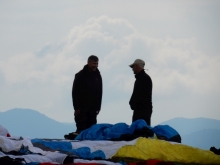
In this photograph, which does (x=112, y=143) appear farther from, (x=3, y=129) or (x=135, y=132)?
(x=3, y=129)

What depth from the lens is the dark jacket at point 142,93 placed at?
1030cm

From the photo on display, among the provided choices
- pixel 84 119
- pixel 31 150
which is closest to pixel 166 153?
pixel 31 150

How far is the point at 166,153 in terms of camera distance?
305 inches

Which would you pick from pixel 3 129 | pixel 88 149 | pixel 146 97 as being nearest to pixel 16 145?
pixel 88 149

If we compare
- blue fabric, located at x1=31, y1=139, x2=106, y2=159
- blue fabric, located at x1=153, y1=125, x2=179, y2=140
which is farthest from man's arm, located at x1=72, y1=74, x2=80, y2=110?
blue fabric, located at x1=31, y1=139, x2=106, y2=159

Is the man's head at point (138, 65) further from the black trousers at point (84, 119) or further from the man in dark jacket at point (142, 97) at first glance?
the black trousers at point (84, 119)

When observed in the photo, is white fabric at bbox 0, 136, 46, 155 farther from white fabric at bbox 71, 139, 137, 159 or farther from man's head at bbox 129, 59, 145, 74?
man's head at bbox 129, 59, 145, 74

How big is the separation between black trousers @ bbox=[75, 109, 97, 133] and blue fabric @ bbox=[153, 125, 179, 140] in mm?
1837

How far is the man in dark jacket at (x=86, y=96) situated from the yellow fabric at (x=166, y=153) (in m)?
3.07

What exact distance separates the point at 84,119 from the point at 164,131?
193 centimetres

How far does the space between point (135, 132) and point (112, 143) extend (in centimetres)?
72

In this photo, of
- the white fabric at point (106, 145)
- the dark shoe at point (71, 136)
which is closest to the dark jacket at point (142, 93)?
the dark shoe at point (71, 136)

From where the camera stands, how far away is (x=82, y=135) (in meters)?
9.50

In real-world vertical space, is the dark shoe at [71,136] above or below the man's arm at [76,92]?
below
